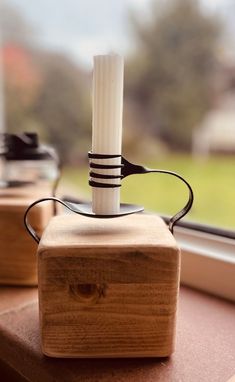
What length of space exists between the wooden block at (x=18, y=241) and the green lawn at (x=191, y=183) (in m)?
0.31

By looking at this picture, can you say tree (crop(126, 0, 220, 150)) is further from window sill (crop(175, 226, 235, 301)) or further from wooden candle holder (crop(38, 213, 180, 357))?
wooden candle holder (crop(38, 213, 180, 357))

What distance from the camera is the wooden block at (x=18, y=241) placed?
535 millimetres

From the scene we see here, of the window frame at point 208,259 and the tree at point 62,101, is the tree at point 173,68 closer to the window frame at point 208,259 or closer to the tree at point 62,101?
the tree at point 62,101

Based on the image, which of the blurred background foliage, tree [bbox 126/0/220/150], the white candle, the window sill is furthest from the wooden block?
tree [bbox 126/0/220/150]

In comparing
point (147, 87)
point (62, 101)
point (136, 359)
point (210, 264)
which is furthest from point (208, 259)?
point (62, 101)

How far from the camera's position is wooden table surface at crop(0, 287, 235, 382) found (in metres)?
0.39

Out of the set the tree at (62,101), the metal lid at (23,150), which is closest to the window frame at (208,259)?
the metal lid at (23,150)

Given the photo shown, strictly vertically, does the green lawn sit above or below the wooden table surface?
above

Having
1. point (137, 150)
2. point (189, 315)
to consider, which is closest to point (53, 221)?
point (189, 315)

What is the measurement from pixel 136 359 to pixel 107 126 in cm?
26

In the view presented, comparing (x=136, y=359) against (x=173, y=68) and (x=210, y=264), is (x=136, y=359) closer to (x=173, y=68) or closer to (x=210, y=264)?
(x=210, y=264)

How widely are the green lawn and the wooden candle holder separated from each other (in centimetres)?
44

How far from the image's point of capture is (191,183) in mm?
837

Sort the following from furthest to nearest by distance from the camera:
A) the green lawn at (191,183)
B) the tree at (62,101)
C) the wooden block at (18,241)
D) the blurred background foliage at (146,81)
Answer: the tree at (62,101) → the blurred background foliage at (146,81) → the green lawn at (191,183) → the wooden block at (18,241)
